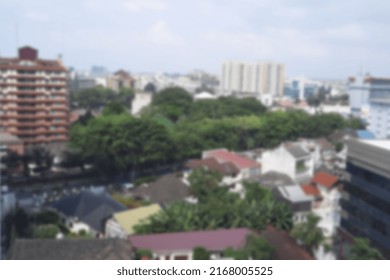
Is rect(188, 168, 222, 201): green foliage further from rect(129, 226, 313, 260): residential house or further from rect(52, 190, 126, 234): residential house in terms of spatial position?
rect(129, 226, 313, 260): residential house

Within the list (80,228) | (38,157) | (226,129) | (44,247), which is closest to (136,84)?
(226,129)

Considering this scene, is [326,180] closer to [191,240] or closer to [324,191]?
[324,191]

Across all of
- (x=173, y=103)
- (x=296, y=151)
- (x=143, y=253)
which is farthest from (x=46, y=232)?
(x=173, y=103)

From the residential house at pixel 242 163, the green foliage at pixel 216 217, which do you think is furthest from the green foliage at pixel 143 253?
the residential house at pixel 242 163

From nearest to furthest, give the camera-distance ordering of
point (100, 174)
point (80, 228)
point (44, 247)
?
point (44, 247), point (80, 228), point (100, 174)

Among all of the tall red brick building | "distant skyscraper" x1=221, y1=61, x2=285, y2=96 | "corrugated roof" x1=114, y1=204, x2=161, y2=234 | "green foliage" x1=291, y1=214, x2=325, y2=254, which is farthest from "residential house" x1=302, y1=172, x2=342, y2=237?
"distant skyscraper" x1=221, y1=61, x2=285, y2=96

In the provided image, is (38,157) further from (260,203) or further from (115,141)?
(260,203)
